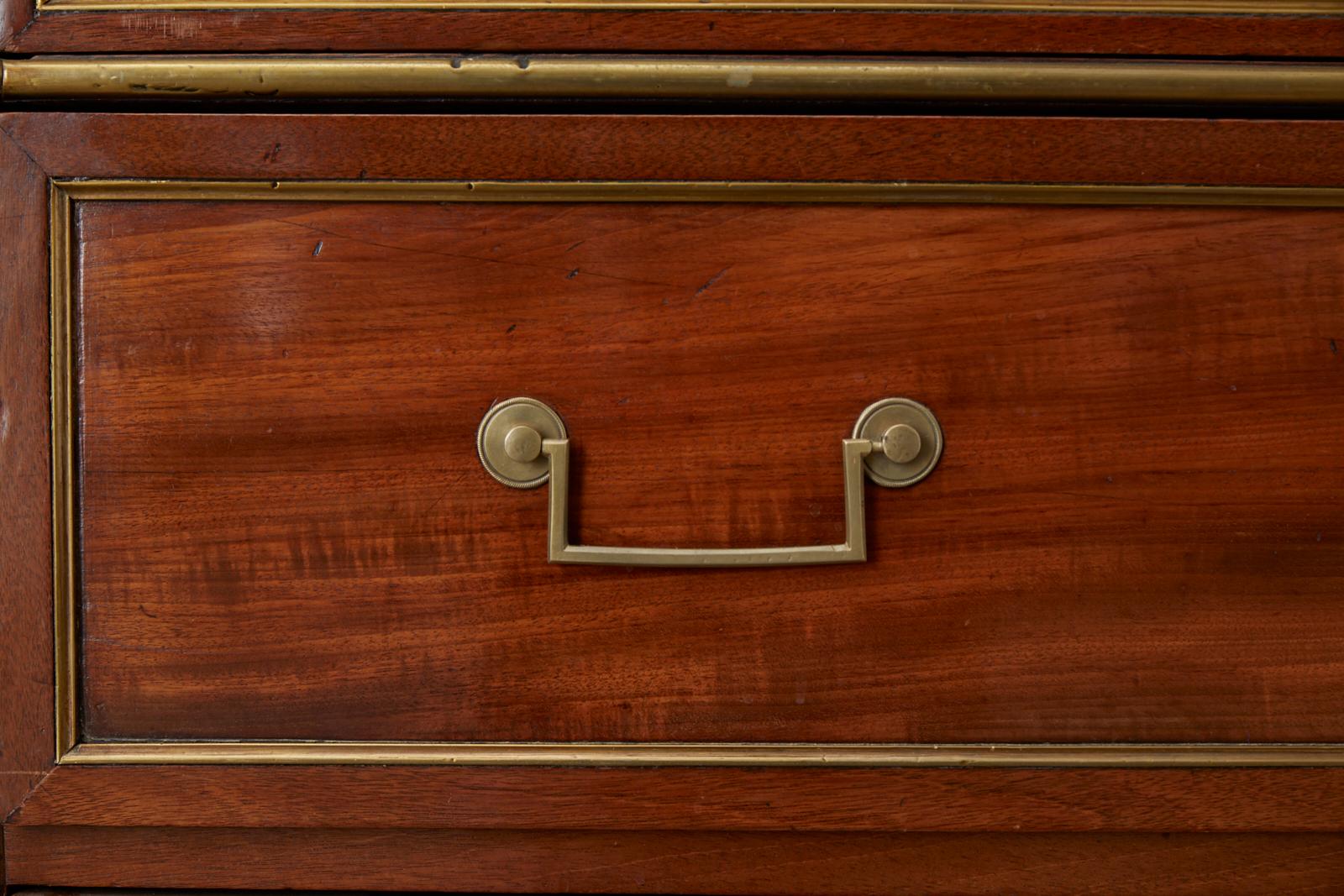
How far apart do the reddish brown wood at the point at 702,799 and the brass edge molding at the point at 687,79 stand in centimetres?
25

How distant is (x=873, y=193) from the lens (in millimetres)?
325

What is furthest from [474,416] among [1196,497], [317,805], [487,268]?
[1196,497]

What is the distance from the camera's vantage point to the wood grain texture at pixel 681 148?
0.32 m

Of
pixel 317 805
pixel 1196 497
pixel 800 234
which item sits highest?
pixel 800 234

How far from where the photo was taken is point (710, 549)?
33 cm

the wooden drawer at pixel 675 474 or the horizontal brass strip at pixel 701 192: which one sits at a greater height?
the horizontal brass strip at pixel 701 192

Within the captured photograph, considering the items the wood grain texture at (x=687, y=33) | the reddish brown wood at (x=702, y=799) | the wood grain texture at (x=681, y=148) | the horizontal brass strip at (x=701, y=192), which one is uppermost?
the wood grain texture at (x=687, y=33)

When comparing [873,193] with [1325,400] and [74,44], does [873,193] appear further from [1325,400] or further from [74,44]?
[74,44]

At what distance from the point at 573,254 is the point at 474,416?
0.07 meters

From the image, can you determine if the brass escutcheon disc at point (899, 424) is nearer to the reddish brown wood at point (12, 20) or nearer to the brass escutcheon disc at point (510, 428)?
the brass escutcheon disc at point (510, 428)

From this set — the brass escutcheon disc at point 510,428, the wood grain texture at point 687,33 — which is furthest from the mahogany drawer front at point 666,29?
the brass escutcheon disc at point 510,428

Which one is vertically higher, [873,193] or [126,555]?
[873,193]

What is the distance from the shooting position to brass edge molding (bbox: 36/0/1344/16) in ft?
1.07

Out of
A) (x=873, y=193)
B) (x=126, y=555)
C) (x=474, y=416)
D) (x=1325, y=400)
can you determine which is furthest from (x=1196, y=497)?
(x=126, y=555)
